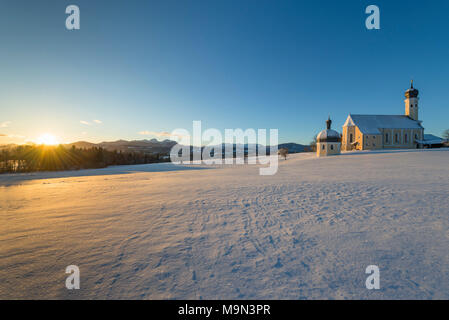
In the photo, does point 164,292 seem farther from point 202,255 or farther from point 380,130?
point 380,130

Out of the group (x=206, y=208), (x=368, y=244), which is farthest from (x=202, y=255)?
(x=368, y=244)

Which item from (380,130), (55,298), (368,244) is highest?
(380,130)

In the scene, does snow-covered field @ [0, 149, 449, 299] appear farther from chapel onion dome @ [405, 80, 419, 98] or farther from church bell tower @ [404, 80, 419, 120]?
chapel onion dome @ [405, 80, 419, 98]

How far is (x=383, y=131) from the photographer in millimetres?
42500

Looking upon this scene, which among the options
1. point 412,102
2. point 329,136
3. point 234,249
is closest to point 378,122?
point 412,102

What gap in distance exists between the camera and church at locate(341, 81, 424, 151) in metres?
41.3

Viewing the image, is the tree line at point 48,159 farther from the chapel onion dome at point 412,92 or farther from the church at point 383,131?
the chapel onion dome at point 412,92

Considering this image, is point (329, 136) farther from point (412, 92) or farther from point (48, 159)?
point (48, 159)

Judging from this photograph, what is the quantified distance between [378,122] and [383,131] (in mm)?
3014

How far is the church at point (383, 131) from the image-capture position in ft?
135

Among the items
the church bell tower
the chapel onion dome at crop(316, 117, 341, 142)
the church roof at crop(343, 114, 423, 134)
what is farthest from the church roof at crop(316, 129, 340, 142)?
the church bell tower

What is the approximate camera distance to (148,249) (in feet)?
12.4

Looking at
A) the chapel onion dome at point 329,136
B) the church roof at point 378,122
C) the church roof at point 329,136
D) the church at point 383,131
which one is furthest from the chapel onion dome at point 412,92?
the church roof at point 329,136
